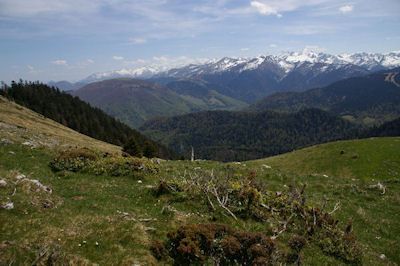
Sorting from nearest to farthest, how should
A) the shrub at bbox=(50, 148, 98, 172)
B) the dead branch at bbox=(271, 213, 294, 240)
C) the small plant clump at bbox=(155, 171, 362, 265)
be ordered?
the small plant clump at bbox=(155, 171, 362, 265), the dead branch at bbox=(271, 213, 294, 240), the shrub at bbox=(50, 148, 98, 172)

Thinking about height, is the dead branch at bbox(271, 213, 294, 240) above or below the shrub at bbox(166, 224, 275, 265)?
below

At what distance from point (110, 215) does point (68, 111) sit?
5501 inches

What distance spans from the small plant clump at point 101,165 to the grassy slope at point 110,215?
731 millimetres

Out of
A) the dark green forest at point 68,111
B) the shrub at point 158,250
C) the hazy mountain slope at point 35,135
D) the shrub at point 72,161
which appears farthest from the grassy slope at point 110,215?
the dark green forest at point 68,111

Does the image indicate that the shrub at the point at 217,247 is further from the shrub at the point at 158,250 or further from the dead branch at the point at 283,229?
the dead branch at the point at 283,229

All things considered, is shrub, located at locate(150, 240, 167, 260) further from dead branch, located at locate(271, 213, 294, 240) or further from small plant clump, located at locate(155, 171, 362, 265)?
dead branch, located at locate(271, 213, 294, 240)

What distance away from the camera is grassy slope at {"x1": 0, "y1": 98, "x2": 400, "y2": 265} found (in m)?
14.1

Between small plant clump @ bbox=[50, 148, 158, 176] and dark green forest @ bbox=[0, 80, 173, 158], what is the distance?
3672 inches

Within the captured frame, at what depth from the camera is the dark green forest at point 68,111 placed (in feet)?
436

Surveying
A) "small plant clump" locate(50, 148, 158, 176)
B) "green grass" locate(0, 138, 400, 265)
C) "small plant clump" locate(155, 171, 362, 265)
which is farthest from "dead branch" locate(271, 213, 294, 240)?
"small plant clump" locate(50, 148, 158, 176)

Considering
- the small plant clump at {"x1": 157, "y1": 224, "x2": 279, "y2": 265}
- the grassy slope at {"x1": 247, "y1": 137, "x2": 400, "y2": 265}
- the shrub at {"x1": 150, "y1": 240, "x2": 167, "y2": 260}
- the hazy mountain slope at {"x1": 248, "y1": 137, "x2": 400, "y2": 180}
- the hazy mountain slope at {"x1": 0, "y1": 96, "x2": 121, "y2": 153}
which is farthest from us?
the hazy mountain slope at {"x1": 248, "y1": 137, "x2": 400, "y2": 180}

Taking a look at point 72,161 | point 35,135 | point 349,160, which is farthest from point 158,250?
point 349,160

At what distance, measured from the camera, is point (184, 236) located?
15344 millimetres

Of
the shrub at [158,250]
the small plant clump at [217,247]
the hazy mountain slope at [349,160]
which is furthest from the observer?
the hazy mountain slope at [349,160]
